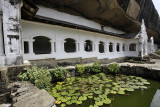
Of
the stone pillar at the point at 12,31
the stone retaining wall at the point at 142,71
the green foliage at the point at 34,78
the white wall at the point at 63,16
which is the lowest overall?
the stone retaining wall at the point at 142,71

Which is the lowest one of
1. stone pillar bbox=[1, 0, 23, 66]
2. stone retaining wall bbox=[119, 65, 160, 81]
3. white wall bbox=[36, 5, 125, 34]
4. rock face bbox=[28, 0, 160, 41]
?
stone retaining wall bbox=[119, 65, 160, 81]

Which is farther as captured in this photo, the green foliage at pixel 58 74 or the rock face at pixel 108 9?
the rock face at pixel 108 9

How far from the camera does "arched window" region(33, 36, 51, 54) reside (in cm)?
888

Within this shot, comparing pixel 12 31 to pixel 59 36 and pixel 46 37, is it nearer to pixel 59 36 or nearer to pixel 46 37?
pixel 46 37

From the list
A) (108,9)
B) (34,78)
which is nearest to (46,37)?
(34,78)

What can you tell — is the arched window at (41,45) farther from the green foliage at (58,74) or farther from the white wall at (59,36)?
the green foliage at (58,74)

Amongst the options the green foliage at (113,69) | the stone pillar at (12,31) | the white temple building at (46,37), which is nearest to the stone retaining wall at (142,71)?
the green foliage at (113,69)

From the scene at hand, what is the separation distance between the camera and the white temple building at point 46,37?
3.30 metres

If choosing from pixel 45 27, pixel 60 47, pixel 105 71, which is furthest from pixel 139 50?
pixel 45 27

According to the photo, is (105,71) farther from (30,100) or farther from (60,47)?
(30,100)

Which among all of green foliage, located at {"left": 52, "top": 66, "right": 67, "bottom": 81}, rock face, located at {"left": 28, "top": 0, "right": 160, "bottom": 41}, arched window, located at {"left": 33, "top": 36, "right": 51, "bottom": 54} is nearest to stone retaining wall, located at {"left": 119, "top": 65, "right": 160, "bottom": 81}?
green foliage, located at {"left": 52, "top": 66, "right": 67, "bottom": 81}

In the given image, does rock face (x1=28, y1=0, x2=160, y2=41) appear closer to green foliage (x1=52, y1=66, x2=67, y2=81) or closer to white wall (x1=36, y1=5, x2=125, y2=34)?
white wall (x1=36, y1=5, x2=125, y2=34)

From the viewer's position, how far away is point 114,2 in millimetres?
10133

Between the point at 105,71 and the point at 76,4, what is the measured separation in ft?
22.0
